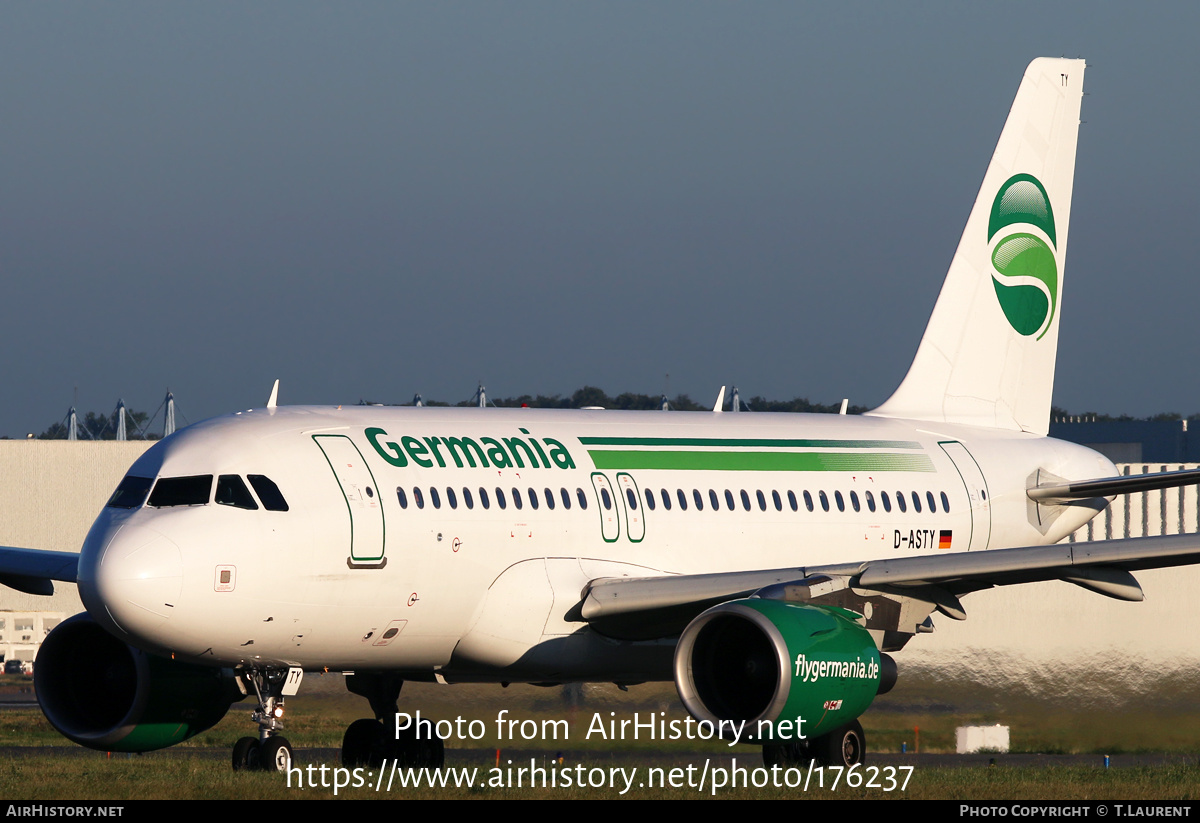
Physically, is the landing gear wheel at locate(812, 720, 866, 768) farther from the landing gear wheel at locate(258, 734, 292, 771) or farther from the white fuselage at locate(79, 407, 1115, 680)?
the landing gear wheel at locate(258, 734, 292, 771)

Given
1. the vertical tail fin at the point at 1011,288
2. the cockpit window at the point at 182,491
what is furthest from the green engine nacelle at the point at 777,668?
the vertical tail fin at the point at 1011,288

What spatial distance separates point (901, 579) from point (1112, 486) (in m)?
6.51

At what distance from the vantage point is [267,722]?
63.8 ft

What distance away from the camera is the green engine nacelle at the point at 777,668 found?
61.6 feet

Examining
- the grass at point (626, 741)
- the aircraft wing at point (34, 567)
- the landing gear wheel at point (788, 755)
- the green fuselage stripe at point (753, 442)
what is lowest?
the grass at point (626, 741)

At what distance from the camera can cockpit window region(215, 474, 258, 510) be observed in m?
18.8

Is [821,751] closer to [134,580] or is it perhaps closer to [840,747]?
[840,747]

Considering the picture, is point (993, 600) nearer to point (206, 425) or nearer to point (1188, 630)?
point (1188, 630)

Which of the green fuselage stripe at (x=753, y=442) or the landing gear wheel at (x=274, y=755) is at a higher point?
the green fuselage stripe at (x=753, y=442)

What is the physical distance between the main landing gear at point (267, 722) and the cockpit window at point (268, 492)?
1993 millimetres

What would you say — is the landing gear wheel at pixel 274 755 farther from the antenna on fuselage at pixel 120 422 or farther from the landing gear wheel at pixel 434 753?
the antenna on fuselage at pixel 120 422
